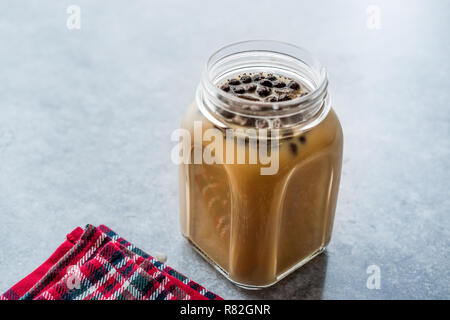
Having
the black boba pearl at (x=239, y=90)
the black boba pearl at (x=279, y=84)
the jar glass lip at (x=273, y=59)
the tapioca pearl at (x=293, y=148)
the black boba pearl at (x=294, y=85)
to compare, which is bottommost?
the tapioca pearl at (x=293, y=148)

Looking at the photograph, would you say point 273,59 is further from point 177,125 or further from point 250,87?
point 177,125

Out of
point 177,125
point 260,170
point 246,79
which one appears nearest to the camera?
point 260,170

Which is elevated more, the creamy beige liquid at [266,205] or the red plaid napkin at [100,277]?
the creamy beige liquid at [266,205]

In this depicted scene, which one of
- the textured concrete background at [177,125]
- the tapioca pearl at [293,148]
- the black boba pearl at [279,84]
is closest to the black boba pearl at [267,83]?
the black boba pearl at [279,84]

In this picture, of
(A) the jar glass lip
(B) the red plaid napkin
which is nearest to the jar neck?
(A) the jar glass lip

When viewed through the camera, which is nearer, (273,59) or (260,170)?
(260,170)

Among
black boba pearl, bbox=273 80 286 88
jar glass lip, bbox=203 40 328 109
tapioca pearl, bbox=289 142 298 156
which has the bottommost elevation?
tapioca pearl, bbox=289 142 298 156

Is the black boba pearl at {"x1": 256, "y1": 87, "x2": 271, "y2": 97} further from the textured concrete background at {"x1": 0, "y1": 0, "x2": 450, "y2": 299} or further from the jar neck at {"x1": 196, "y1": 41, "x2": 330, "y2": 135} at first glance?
the textured concrete background at {"x1": 0, "y1": 0, "x2": 450, "y2": 299}

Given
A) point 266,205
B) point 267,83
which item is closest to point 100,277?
point 266,205

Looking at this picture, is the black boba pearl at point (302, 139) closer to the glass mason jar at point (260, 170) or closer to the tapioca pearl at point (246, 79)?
the glass mason jar at point (260, 170)
